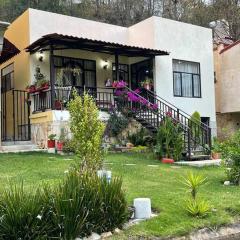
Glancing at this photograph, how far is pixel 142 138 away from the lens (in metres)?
16.8

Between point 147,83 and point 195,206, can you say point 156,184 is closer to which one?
point 195,206

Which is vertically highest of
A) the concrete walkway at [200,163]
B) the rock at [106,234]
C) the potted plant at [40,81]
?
the potted plant at [40,81]

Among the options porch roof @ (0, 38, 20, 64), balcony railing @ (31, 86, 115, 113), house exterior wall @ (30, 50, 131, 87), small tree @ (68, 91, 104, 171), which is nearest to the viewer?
small tree @ (68, 91, 104, 171)

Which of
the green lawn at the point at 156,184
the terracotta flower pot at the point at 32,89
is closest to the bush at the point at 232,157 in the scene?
the green lawn at the point at 156,184

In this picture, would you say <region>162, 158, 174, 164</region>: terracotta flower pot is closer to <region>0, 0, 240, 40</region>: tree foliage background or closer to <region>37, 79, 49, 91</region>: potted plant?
<region>37, 79, 49, 91</region>: potted plant

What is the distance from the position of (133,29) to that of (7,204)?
54.7 feet

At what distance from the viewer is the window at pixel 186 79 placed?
2119cm

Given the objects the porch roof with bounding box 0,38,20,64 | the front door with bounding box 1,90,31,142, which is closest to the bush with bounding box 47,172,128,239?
the porch roof with bounding box 0,38,20,64

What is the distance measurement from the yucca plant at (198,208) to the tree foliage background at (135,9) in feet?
83.5

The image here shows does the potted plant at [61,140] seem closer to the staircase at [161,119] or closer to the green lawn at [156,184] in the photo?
the green lawn at [156,184]

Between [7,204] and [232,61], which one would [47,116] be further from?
[232,61]

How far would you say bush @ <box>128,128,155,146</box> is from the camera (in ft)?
54.6

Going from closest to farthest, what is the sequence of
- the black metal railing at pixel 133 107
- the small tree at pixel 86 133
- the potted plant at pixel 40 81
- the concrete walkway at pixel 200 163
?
the small tree at pixel 86 133 → the concrete walkway at pixel 200 163 → the black metal railing at pixel 133 107 → the potted plant at pixel 40 81

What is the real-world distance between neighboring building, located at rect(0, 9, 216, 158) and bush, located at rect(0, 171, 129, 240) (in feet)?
30.9
